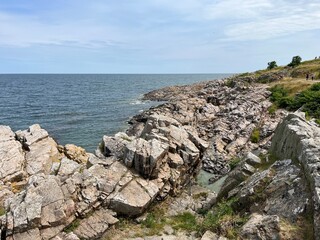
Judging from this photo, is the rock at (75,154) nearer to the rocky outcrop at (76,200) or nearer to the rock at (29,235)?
the rocky outcrop at (76,200)

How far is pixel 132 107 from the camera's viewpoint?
86250 millimetres

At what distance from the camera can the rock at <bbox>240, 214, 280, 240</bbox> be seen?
13466 millimetres

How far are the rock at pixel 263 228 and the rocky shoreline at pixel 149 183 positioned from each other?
4 centimetres

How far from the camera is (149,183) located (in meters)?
21.6

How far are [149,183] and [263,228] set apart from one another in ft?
30.9

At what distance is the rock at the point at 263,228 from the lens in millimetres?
13466

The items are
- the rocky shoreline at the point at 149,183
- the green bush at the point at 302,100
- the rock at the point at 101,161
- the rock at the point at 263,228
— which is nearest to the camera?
the rock at the point at 263,228

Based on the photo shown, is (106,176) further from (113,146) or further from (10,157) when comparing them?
(10,157)

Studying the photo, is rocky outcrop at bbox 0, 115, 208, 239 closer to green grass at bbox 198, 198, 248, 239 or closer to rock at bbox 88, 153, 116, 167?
rock at bbox 88, 153, 116, 167

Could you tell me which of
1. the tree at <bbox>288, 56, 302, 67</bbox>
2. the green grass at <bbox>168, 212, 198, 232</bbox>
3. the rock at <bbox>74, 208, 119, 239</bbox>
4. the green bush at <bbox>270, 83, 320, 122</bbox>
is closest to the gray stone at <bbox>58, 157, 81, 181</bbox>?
the rock at <bbox>74, 208, 119, 239</bbox>

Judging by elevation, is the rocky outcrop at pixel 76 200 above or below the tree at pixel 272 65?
below

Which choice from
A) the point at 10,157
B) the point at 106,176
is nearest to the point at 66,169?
the point at 106,176

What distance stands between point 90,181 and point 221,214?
323 inches

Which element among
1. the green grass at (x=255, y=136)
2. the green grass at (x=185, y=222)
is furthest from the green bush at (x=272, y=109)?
the green grass at (x=185, y=222)
